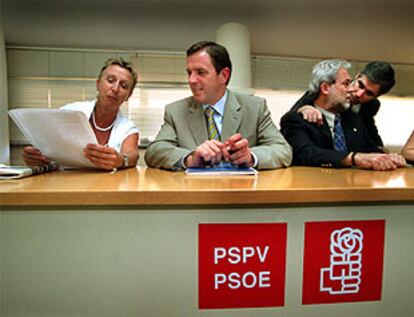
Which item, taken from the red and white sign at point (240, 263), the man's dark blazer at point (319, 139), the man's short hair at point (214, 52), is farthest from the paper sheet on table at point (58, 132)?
the man's dark blazer at point (319, 139)

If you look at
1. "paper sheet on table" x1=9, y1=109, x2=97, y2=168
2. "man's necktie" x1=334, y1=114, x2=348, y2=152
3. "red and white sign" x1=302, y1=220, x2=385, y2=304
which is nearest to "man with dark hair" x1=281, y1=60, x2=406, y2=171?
"man's necktie" x1=334, y1=114, x2=348, y2=152

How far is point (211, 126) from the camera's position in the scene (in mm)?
1539

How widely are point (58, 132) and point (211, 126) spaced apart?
2.36 ft

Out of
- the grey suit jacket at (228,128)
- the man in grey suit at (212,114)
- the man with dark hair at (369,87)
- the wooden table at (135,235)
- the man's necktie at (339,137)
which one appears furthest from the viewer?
the man with dark hair at (369,87)

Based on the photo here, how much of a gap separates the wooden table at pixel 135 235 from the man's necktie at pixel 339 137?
817mm

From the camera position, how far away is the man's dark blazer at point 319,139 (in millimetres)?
1384

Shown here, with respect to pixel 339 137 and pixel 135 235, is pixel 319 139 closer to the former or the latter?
pixel 339 137

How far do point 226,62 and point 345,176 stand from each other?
87 cm

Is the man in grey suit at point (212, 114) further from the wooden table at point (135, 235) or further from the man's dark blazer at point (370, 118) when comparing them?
the man's dark blazer at point (370, 118)

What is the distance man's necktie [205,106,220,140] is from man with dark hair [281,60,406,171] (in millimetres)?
411

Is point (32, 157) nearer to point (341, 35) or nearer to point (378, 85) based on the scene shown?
point (378, 85)

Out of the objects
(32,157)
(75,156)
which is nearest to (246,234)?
(75,156)

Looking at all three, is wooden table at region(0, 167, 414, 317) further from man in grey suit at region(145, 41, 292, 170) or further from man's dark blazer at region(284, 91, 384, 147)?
man's dark blazer at region(284, 91, 384, 147)

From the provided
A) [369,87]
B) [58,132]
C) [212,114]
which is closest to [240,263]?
[58,132]
